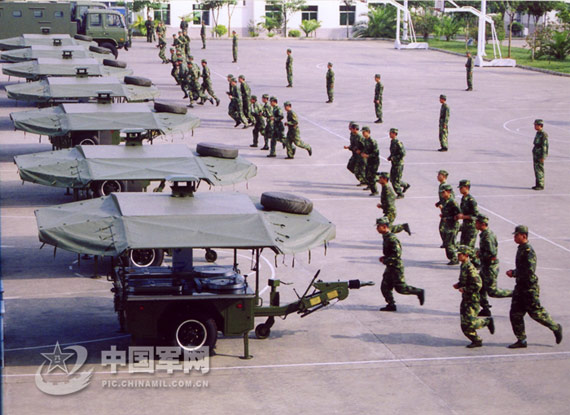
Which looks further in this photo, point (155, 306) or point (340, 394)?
point (155, 306)

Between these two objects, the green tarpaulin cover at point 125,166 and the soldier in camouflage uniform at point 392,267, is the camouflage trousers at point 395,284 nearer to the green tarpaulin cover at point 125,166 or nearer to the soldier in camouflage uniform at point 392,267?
the soldier in camouflage uniform at point 392,267

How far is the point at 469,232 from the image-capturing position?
18.9 metres

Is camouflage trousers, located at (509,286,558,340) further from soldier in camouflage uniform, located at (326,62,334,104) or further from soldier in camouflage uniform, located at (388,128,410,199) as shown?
soldier in camouflage uniform, located at (326,62,334,104)

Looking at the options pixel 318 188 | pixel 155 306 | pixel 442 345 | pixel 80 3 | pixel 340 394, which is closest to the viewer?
pixel 340 394

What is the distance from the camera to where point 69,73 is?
34.5 metres

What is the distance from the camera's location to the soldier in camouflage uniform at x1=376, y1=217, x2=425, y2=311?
16.2m

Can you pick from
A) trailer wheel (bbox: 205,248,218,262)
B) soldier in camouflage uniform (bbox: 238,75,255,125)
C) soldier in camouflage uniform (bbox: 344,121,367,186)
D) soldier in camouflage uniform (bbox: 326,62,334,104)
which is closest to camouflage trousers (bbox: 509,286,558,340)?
trailer wheel (bbox: 205,248,218,262)

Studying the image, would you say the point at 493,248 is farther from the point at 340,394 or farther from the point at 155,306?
the point at 155,306

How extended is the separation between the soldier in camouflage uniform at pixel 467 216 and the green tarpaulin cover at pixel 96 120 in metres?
8.78

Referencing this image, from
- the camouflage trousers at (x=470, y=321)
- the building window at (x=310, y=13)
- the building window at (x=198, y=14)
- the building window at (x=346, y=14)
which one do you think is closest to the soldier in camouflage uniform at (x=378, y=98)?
the camouflage trousers at (x=470, y=321)

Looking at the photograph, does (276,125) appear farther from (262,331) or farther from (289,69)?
(289,69)

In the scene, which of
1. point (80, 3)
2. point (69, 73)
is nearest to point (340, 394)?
point (69, 73)

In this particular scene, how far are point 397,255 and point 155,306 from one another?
4.42 m

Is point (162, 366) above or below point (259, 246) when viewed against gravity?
below
